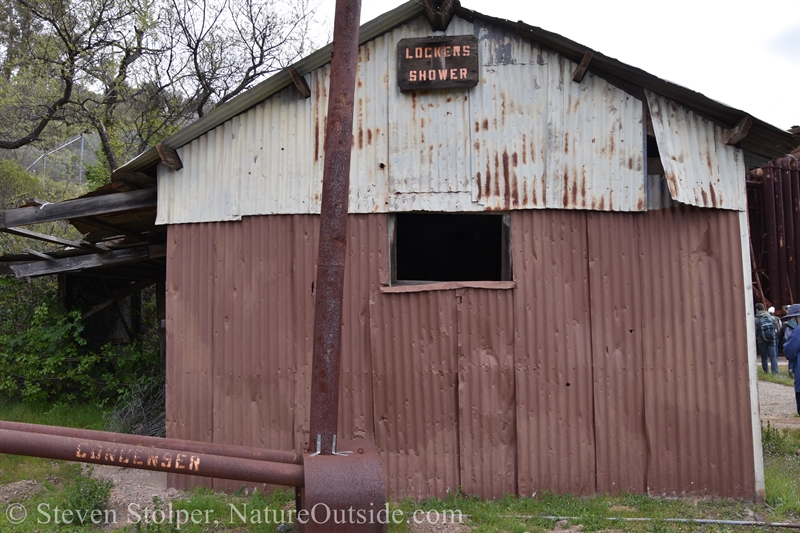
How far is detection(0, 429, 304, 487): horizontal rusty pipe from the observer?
343 centimetres

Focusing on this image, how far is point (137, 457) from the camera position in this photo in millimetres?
3471

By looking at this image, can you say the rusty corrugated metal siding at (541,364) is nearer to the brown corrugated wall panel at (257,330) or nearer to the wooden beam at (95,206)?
the brown corrugated wall panel at (257,330)

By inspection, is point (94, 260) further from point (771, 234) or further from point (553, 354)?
point (771, 234)

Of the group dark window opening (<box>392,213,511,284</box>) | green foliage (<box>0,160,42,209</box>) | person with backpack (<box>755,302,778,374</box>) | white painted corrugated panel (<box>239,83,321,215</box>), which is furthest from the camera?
green foliage (<box>0,160,42,209</box>)

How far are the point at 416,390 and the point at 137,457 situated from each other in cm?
338

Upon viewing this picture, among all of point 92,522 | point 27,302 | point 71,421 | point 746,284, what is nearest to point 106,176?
point 27,302

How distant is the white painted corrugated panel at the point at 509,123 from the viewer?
636 cm

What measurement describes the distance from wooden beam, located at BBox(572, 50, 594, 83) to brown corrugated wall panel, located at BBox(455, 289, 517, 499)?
230 centimetres

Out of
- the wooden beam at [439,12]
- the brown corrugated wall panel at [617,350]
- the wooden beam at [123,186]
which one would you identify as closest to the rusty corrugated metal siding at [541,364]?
the brown corrugated wall panel at [617,350]

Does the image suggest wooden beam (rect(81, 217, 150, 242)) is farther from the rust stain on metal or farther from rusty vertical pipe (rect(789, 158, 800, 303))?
rusty vertical pipe (rect(789, 158, 800, 303))

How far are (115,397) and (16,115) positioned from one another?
8912mm

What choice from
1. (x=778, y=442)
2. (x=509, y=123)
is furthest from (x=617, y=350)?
(x=778, y=442)

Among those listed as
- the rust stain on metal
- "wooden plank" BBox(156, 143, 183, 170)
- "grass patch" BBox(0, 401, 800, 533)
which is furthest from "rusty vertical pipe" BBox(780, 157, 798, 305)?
"wooden plank" BBox(156, 143, 183, 170)

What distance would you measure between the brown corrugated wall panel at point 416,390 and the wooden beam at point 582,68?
2.59 m
